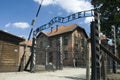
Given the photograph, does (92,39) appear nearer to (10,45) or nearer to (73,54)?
(10,45)

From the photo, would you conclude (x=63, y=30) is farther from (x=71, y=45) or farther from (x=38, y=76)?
(x=38, y=76)

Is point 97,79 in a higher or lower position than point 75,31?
lower

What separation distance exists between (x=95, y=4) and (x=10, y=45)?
13477 mm

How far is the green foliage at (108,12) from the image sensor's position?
96.5 feet

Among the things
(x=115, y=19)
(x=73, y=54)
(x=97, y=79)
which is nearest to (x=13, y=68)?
(x=115, y=19)

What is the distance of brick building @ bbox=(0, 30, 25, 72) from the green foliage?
1161 cm

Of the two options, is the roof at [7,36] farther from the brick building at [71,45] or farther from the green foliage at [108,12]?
the brick building at [71,45]

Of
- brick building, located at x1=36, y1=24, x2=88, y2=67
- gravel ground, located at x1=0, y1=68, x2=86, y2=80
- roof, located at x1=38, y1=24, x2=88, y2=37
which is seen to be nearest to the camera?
gravel ground, located at x1=0, y1=68, x2=86, y2=80

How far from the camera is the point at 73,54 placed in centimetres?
4891

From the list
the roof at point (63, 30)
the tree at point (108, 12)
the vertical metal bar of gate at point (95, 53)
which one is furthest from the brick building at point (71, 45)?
the vertical metal bar of gate at point (95, 53)

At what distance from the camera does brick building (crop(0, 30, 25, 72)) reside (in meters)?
22.5

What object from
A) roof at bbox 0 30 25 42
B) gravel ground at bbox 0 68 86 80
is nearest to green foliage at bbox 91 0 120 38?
gravel ground at bbox 0 68 86 80

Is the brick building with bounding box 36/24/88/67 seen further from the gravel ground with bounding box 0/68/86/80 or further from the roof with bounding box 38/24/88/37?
the gravel ground with bounding box 0/68/86/80

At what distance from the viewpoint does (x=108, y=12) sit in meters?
30.8
